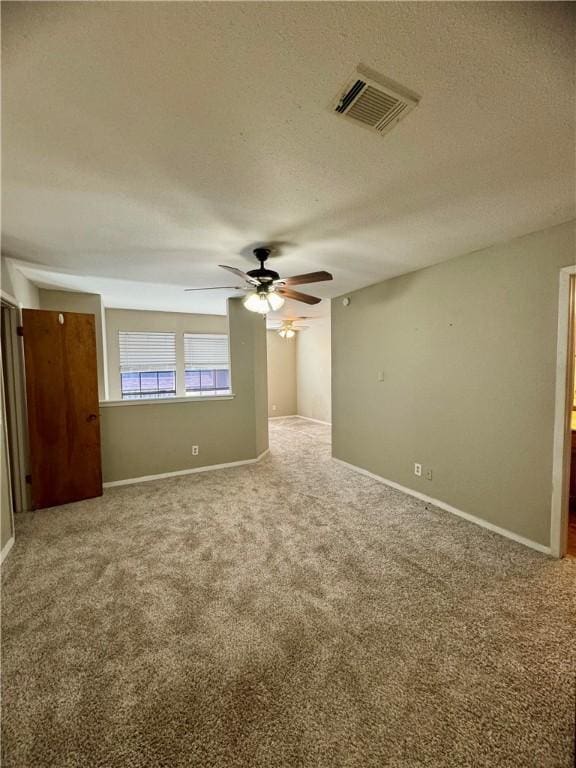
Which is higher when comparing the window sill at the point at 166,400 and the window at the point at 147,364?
the window at the point at 147,364

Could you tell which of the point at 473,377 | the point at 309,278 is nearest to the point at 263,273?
the point at 309,278

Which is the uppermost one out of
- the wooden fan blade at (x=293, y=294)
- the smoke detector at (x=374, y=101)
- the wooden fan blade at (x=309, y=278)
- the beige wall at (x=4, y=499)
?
the smoke detector at (x=374, y=101)

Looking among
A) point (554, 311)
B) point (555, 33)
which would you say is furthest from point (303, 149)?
point (554, 311)

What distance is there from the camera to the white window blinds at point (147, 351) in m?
6.07

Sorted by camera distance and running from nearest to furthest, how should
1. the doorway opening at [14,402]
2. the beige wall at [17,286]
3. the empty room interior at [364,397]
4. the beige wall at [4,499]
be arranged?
the empty room interior at [364,397]
the beige wall at [4,499]
the beige wall at [17,286]
the doorway opening at [14,402]

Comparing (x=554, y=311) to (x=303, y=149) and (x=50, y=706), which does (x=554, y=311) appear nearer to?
(x=303, y=149)

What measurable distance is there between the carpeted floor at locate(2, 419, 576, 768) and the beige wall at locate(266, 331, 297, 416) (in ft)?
19.1

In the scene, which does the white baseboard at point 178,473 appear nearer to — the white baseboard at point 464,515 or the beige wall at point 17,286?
the white baseboard at point 464,515

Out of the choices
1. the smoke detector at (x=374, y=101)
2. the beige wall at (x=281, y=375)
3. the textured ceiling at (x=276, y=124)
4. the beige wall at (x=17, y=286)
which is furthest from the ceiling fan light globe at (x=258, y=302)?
the beige wall at (x=281, y=375)

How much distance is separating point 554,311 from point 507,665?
7.44 ft

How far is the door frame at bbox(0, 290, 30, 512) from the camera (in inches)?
121

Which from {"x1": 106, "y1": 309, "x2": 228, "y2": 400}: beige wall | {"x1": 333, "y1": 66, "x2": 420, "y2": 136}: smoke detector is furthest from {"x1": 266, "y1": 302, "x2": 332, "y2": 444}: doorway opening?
{"x1": 333, "y1": 66, "x2": 420, "y2": 136}: smoke detector

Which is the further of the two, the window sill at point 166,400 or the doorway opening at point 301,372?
the doorway opening at point 301,372

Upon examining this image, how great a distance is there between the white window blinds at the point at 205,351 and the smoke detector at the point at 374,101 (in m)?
5.55
